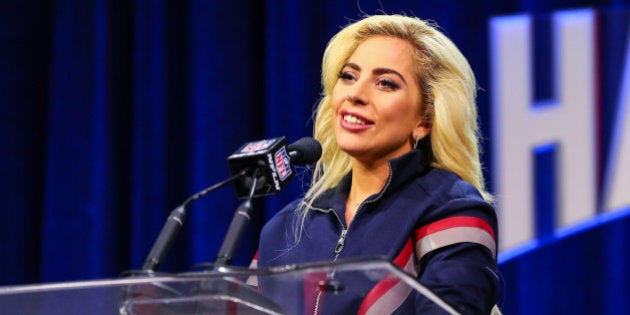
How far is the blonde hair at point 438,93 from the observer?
1.76 meters

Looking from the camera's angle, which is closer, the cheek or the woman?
the woman

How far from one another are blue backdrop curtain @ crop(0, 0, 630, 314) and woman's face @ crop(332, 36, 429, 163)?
3.01 ft

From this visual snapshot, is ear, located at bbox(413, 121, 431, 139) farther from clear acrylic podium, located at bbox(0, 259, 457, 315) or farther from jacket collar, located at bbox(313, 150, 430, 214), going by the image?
clear acrylic podium, located at bbox(0, 259, 457, 315)

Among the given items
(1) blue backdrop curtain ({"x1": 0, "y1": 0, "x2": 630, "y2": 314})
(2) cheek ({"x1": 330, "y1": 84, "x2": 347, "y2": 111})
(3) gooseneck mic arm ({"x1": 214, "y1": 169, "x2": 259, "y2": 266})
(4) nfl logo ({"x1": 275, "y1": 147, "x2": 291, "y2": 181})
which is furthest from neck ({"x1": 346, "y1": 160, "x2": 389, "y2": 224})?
(1) blue backdrop curtain ({"x1": 0, "y1": 0, "x2": 630, "y2": 314})

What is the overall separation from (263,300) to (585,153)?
5.93 ft

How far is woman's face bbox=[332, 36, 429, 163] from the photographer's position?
5.70 ft

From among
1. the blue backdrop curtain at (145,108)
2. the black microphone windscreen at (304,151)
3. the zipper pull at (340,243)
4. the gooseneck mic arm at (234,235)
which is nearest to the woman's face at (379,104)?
the zipper pull at (340,243)

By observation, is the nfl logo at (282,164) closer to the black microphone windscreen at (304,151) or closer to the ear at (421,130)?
the black microphone windscreen at (304,151)

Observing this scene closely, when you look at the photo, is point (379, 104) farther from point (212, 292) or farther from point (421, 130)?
point (212, 292)

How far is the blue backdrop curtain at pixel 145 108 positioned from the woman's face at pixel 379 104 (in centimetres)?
92

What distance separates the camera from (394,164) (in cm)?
170

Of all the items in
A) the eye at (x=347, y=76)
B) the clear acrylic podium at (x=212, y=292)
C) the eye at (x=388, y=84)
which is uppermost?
the eye at (x=347, y=76)

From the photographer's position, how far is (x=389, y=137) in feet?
5.74

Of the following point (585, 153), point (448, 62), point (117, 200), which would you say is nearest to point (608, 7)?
point (585, 153)
